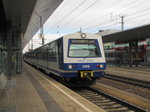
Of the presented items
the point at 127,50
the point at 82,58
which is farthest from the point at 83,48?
the point at 127,50

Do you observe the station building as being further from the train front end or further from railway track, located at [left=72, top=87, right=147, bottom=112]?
railway track, located at [left=72, top=87, right=147, bottom=112]

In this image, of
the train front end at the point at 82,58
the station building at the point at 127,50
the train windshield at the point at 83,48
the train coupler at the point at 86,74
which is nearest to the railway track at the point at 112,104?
the train coupler at the point at 86,74

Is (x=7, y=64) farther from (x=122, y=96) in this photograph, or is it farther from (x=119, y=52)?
(x=119, y=52)

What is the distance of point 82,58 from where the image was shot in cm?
1062

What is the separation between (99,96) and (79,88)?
2.52 metres

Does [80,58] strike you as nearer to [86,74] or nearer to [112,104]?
[86,74]

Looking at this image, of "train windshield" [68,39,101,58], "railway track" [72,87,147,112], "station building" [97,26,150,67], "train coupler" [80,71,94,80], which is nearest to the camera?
"railway track" [72,87,147,112]

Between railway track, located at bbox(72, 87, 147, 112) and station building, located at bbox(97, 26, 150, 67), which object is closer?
railway track, located at bbox(72, 87, 147, 112)

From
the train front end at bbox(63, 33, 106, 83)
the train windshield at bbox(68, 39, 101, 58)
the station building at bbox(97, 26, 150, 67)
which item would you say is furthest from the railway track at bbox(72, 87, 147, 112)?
the station building at bbox(97, 26, 150, 67)

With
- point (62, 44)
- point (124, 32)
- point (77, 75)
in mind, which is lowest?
point (77, 75)

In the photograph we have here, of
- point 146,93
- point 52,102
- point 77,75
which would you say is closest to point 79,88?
point 77,75

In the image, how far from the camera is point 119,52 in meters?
27.9

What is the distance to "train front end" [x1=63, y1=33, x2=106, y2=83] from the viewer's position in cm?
1041

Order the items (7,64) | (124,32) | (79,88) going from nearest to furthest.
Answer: (79,88) < (7,64) < (124,32)
